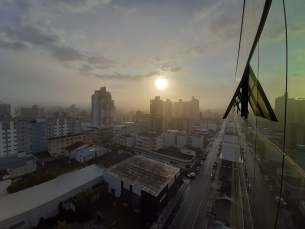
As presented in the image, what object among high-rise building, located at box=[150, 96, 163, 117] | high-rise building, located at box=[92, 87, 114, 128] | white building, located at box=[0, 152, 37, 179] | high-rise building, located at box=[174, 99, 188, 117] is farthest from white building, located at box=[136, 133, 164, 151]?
high-rise building, located at box=[174, 99, 188, 117]

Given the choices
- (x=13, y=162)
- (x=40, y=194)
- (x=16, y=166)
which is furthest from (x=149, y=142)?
(x=13, y=162)

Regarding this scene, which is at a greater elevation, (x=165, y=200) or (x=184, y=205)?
(x=165, y=200)

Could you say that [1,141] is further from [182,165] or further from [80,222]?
[182,165]

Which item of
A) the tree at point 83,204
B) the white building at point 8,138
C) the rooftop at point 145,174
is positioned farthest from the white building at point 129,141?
the white building at point 8,138

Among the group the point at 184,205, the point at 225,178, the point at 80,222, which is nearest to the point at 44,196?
the point at 80,222

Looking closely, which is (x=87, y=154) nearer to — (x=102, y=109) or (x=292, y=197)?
(x=102, y=109)
